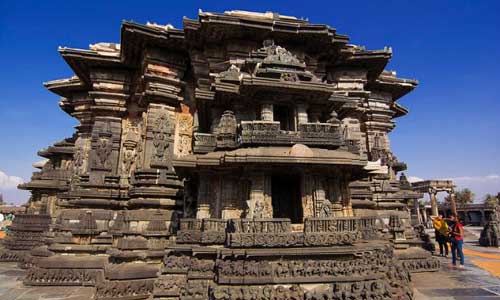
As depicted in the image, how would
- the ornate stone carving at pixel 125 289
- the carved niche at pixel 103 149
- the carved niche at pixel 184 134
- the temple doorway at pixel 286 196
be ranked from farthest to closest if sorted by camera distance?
the carved niche at pixel 103 149
the carved niche at pixel 184 134
the temple doorway at pixel 286 196
the ornate stone carving at pixel 125 289

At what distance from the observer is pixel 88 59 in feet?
35.8

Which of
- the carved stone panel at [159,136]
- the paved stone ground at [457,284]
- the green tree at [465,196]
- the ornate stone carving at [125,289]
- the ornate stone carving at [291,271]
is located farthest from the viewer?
the green tree at [465,196]

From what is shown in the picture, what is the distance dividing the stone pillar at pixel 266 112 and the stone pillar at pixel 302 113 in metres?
0.71

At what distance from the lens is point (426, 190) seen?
36.8 meters

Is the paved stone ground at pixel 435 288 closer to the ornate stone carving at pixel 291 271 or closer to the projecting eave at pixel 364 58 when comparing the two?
the ornate stone carving at pixel 291 271

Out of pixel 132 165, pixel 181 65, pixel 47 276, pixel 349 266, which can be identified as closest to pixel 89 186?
pixel 132 165

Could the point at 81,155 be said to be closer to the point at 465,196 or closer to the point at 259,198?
the point at 259,198

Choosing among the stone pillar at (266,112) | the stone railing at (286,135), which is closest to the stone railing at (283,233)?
the stone railing at (286,135)

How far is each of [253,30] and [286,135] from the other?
461 cm

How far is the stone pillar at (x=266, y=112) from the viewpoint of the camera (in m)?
7.01

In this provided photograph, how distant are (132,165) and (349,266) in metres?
8.55

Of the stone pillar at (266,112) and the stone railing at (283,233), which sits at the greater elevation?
the stone pillar at (266,112)

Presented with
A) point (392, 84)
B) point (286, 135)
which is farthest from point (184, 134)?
point (392, 84)

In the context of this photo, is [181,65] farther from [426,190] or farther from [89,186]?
[426,190]
